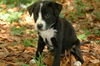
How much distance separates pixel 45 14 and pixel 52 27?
372 millimetres

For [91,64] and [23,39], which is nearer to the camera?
[91,64]

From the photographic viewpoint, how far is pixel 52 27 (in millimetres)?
5703

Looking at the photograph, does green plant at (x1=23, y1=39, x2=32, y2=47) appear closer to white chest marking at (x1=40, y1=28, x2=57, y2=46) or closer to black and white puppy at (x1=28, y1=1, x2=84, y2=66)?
black and white puppy at (x1=28, y1=1, x2=84, y2=66)

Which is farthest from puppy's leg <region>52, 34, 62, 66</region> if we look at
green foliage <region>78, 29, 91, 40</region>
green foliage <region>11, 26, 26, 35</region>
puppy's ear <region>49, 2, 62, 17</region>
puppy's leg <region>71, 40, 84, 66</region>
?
green foliage <region>78, 29, 91, 40</region>

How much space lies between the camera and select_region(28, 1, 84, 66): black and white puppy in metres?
5.46

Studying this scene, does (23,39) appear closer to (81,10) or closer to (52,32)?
(52,32)

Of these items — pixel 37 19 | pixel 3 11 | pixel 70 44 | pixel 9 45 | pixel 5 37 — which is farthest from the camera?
pixel 3 11

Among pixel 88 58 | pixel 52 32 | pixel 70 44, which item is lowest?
pixel 88 58

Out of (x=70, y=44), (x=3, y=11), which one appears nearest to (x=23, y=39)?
(x=70, y=44)

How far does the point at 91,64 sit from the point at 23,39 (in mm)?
2294

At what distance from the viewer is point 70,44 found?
21.0ft

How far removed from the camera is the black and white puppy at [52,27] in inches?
215

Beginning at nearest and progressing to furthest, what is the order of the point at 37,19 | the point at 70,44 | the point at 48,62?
the point at 37,19 < the point at 48,62 < the point at 70,44

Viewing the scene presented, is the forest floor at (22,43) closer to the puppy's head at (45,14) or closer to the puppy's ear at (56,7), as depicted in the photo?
the puppy's head at (45,14)
